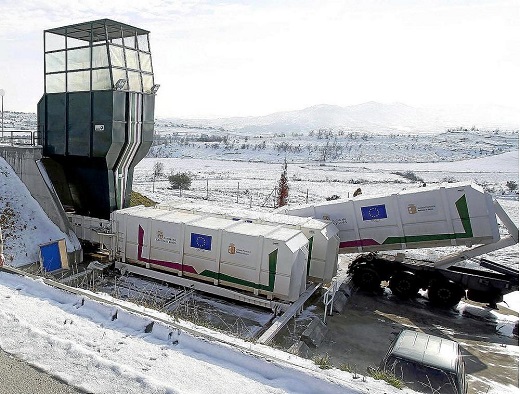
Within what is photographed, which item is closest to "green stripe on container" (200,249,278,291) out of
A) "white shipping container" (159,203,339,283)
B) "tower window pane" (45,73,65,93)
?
"white shipping container" (159,203,339,283)

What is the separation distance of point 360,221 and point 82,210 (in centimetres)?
1102

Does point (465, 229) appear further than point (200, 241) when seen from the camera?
Yes

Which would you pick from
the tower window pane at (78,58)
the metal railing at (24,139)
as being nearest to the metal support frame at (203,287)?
the metal railing at (24,139)

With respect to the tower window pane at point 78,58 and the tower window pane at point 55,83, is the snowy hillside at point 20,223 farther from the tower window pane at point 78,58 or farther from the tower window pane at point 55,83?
the tower window pane at point 78,58

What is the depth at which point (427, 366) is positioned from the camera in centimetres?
597

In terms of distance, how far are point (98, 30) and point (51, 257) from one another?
8197 millimetres

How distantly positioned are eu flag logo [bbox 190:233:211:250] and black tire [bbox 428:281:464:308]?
772 cm

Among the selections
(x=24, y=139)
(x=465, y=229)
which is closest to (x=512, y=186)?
(x=465, y=229)

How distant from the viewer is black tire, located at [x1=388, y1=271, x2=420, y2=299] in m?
13.7

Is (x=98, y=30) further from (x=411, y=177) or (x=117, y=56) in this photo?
(x=411, y=177)

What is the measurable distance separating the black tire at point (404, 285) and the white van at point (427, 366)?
24.2 ft

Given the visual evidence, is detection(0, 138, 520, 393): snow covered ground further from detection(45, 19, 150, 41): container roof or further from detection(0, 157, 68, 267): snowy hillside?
detection(45, 19, 150, 41): container roof

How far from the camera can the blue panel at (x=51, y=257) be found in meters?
13.5

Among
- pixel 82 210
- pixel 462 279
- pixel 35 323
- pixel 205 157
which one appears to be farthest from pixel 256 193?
pixel 205 157
